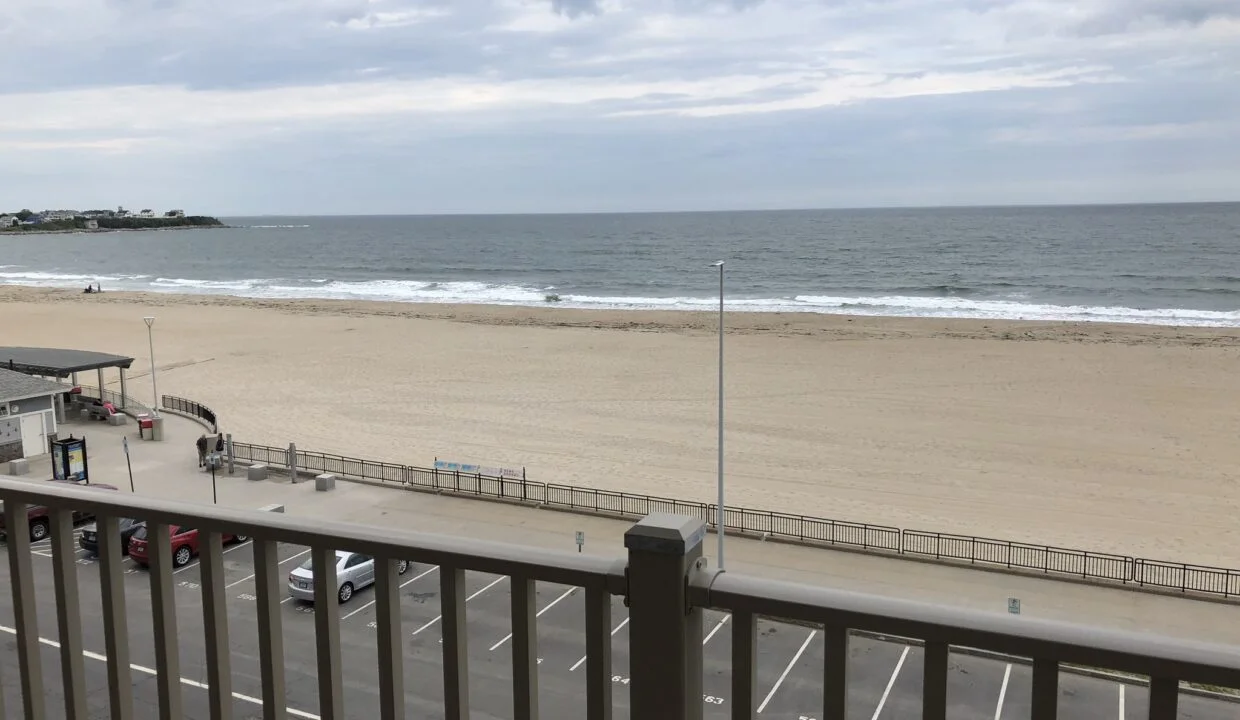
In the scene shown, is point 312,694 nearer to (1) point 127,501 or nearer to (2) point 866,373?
(1) point 127,501

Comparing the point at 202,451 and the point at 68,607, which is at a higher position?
the point at 68,607

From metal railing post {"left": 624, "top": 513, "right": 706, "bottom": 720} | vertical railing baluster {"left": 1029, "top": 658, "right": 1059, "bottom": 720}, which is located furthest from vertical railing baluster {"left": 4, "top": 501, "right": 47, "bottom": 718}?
vertical railing baluster {"left": 1029, "top": 658, "right": 1059, "bottom": 720}

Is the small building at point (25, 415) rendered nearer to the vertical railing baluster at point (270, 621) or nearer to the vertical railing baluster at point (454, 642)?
the vertical railing baluster at point (270, 621)

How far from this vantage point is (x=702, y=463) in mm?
28797

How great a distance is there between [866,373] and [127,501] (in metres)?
42.3

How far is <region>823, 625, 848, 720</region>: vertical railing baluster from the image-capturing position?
235cm

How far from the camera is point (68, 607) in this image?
11.0ft

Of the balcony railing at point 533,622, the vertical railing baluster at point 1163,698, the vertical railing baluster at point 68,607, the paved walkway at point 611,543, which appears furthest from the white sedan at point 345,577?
the vertical railing baluster at point 1163,698

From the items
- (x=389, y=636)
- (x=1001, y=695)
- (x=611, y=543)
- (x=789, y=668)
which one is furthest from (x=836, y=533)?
(x=389, y=636)

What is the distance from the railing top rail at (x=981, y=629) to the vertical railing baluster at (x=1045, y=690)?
50mm

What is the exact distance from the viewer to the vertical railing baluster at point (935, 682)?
7.45 ft

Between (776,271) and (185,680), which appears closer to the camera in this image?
(185,680)

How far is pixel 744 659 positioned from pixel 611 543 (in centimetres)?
1896

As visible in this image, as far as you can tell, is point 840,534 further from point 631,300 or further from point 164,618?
point 631,300
